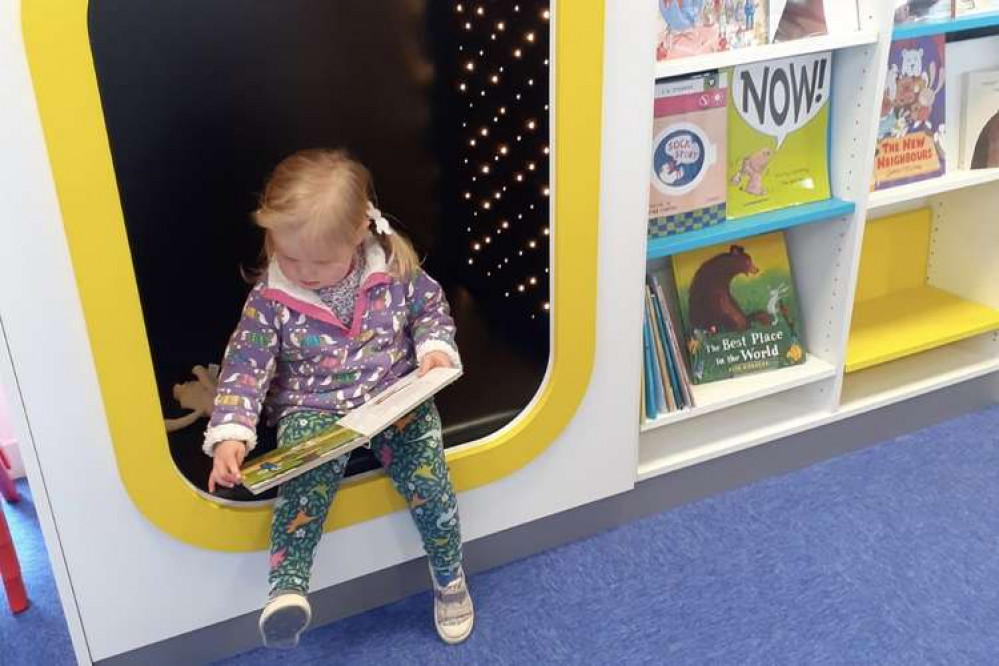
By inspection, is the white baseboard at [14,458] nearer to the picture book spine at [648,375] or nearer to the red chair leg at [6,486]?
the red chair leg at [6,486]

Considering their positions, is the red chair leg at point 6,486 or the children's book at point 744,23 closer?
the children's book at point 744,23

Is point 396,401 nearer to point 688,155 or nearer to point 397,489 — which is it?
point 397,489

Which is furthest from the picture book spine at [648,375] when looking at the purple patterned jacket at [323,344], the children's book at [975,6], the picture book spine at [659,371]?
the children's book at [975,6]

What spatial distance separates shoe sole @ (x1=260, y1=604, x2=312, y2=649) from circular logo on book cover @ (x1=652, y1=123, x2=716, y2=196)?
915mm

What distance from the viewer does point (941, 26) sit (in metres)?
1.78

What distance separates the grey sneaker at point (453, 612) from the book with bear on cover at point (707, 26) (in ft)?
3.04

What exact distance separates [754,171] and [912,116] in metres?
0.40

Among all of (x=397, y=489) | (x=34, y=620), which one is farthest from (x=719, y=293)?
(x=34, y=620)

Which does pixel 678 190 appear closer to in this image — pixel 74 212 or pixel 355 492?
pixel 355 492

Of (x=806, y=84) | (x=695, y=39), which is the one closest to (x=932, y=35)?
(x=806, y=84)

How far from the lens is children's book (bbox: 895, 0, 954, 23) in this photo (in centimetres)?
178

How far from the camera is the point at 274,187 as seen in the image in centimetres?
139

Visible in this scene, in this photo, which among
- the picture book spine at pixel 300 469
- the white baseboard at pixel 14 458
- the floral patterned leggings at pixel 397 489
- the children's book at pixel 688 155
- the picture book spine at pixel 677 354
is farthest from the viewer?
the white baseboard at pixel 14 458

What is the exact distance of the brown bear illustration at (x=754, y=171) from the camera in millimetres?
1775
